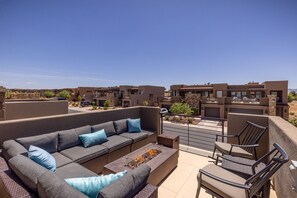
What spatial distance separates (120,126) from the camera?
4.15m

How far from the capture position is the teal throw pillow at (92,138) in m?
3.09

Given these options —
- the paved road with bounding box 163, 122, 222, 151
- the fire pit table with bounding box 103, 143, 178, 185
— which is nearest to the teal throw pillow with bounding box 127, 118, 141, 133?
the fire pit table with bounding box 103, 143, 178, 185

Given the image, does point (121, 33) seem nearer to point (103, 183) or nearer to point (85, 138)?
point (85, 138)

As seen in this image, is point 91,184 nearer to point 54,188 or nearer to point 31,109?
point 54,188

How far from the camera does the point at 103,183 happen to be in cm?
132

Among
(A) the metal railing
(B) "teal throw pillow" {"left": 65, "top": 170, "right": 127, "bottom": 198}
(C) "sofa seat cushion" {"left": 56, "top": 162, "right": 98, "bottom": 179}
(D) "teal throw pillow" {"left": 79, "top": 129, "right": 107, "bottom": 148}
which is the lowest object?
(A) the metal railing

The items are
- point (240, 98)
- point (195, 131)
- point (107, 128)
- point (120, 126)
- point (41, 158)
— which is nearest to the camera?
point (41, 158)

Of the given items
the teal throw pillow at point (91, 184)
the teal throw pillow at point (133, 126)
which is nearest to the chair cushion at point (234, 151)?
the teal throw pillow at point (133, 126)

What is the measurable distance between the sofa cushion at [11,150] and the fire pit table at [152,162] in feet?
4.12

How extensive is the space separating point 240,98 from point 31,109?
25.7m

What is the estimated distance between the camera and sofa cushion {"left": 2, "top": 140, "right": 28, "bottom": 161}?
198 centimetres

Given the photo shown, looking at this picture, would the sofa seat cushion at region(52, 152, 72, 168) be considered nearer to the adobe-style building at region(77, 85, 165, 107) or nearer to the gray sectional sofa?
the gray sectional sofa

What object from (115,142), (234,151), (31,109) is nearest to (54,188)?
(115,142)

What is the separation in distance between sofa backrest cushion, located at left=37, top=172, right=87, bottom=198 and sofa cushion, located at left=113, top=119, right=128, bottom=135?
2794mm
